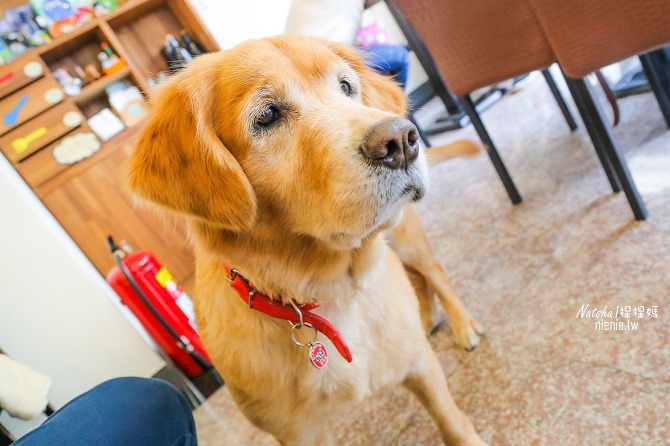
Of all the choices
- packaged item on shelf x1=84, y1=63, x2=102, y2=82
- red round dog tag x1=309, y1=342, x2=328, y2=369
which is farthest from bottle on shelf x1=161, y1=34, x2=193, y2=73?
red round dog tag x1=309, y1=342, x2=328, y2=369

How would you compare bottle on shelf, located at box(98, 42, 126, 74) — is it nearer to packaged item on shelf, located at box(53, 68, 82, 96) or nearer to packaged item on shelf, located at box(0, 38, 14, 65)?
packaged item on shelf, located at box(53, 68, 82, 96)

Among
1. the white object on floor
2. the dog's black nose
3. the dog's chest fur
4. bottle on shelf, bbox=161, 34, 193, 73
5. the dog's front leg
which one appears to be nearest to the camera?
the dog's black nose

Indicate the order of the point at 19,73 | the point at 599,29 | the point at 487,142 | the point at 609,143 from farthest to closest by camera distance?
the point at 19,73, the point at 487,142, the point at 609,143, the point at 599,29

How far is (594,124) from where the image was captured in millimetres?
1830

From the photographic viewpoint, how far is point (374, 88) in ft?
4.58

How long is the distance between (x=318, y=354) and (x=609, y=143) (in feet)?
4.71

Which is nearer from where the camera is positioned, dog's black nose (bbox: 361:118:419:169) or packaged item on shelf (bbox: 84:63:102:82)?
dog's black nose (bbox: 361:118:419:169)

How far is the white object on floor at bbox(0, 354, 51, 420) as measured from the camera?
5.05 ft

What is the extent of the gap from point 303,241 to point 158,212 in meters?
0.33

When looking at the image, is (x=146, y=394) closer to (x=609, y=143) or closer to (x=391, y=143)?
(x=391, y=143)

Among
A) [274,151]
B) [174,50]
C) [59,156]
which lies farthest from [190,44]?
[274,151]

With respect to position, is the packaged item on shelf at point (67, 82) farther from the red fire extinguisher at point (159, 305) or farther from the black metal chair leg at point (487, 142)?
the black metal chair leg at point (487, 142)

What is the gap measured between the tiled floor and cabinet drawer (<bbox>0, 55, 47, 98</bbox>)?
2447 millimetres

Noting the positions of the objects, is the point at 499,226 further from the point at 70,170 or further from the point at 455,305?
the point at 70,170
